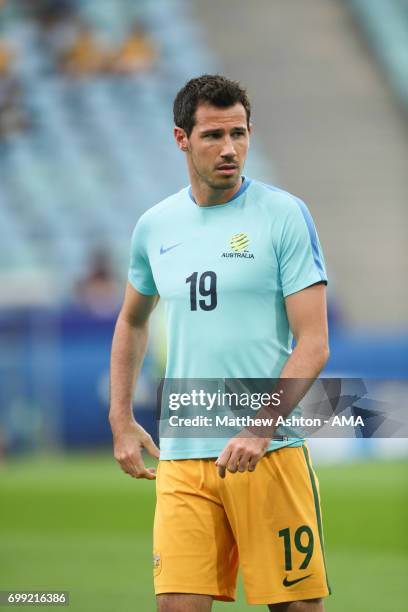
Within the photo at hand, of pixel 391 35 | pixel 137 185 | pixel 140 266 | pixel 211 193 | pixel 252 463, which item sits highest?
pixel 391 35

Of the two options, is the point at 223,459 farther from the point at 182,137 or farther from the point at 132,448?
the point at 182,137

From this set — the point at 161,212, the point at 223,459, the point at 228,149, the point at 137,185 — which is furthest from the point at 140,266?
the point at 137,185

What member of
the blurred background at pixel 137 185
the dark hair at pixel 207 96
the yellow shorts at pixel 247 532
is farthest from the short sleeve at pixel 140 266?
the blurred background at pixel 137 185

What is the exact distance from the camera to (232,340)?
12.7 ft

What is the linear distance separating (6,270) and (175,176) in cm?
313

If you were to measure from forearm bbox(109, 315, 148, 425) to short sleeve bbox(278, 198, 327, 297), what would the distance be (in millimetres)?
681

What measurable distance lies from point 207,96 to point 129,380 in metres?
0.99

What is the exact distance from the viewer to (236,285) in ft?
12.6

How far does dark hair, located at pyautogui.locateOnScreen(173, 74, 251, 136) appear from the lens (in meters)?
3.88

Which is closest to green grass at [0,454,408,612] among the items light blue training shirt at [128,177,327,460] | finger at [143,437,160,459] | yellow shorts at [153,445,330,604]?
finger at [143,437,160,459]

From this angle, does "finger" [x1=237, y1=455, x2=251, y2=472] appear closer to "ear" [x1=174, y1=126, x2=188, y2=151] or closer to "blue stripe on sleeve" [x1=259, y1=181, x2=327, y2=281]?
"blue stripe on sleeve" [x1=259, y1=181, x2=327, y2=281]

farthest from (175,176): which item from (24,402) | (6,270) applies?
(24,402)

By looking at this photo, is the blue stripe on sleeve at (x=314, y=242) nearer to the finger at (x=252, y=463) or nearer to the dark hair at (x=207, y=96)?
the dark hair at (x=207, y=96)

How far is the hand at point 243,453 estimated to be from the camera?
3551 mm
